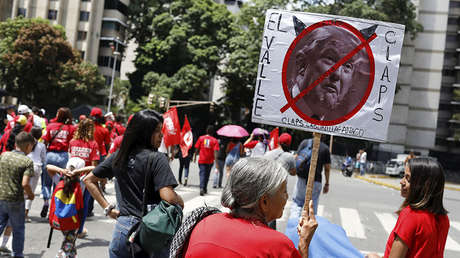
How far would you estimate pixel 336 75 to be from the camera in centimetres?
354

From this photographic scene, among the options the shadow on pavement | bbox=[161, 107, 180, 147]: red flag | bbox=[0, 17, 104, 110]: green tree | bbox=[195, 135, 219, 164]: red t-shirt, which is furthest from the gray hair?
bbox=[0, 17, 104, 110]: green tree

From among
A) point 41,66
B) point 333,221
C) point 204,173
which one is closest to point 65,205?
point 333,221

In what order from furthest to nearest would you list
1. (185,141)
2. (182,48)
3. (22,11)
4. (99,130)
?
(22,11), (182,48), (185,141), (99,130)

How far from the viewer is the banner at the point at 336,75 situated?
11.7 ft

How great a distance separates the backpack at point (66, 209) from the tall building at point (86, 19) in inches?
1803

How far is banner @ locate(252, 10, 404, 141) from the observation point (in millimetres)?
3553

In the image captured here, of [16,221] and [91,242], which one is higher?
[16,221]

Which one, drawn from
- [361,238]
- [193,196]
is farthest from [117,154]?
[193,196]

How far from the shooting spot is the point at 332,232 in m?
3.73

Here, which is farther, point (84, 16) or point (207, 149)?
point (84, 16)

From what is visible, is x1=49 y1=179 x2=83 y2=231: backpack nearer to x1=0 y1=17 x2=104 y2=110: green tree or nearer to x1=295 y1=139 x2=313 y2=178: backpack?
x1=295 y1=139 x2=313 y2=178: backpack

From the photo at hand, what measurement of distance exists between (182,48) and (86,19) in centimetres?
1609

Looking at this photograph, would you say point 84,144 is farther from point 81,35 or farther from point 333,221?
point 81,35

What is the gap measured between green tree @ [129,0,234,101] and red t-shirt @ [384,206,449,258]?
34856mm
